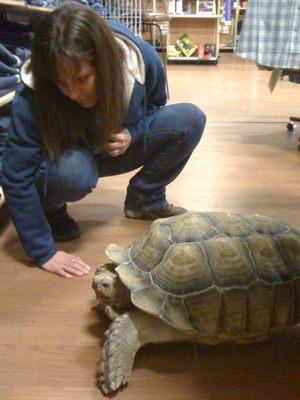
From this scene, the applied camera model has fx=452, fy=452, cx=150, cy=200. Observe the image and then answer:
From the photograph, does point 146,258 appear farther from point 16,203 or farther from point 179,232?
point 16,203

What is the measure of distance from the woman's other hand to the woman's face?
0.25 meters

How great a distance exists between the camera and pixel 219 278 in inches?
39.3

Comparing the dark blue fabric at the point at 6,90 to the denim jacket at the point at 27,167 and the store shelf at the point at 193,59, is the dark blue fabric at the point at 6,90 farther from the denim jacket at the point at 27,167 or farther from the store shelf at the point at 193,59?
the store shelf at the point at 193,59

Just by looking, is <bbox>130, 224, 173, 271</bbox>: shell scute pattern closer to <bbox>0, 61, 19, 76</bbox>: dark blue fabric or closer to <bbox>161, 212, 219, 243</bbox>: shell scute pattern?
<bbox>161, 212, 219, 243</bbox>: shell scute pattern

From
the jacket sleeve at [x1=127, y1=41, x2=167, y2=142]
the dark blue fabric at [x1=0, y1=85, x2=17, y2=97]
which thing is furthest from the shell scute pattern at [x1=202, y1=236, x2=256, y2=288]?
the dark blue fabric at [x1=0, y1=85, x2=17, y2=97]

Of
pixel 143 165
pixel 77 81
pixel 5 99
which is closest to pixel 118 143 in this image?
pixel 143 165

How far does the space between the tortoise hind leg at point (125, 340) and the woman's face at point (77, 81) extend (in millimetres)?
550

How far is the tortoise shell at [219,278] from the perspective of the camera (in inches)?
38.9

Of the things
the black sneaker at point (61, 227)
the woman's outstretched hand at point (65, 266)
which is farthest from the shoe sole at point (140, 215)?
the woman's outstretched hand at point (65, 266)

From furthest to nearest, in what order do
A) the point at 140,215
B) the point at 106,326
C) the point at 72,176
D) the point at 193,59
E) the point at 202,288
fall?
the point at 193,59 < the point at 140,215 < the point at 72,176 < the point at 106,326 < the point at 202,288

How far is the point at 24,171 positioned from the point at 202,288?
2.02 feet

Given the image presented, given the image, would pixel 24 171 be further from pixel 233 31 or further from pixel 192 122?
pixel 233 31

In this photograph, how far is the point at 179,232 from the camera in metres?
1.06

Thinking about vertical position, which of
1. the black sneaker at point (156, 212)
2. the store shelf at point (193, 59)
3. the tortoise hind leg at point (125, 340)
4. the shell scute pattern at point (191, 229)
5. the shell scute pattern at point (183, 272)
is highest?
the shell scute pattern at point (191, 229)
